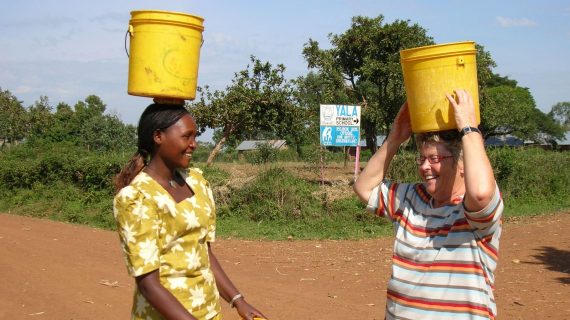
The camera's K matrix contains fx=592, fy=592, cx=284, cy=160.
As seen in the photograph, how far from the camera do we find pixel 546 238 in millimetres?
10062

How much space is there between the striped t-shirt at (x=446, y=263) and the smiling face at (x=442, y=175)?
47 millimetres

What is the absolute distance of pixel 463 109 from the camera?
2004 mm

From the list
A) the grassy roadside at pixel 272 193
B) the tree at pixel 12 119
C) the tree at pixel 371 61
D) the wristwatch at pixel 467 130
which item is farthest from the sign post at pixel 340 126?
the tree at pixel 12 119

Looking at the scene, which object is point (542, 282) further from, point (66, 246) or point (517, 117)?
point (517, 117)

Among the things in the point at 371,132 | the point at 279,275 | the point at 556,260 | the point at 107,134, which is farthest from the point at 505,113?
the point at 279,275

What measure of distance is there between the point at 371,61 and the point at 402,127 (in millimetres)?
16895

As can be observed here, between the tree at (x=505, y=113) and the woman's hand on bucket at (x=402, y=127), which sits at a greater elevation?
the tree at (x=505, y=113)

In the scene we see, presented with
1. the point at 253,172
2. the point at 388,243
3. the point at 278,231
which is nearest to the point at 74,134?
the point at 253,172

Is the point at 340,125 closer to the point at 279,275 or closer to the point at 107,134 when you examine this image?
the point at 279,275

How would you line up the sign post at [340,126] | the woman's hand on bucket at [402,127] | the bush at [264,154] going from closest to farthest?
the woman's hand on bucket at [402,127] → the sign post at [340,126] → the bush at [264,154]

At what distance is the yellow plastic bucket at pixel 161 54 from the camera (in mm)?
2266

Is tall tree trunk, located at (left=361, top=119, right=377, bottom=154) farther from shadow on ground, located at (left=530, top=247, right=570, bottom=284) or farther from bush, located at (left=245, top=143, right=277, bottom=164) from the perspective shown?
shadow on ground, located at (left=530, top=247, right=570, bottom=284)

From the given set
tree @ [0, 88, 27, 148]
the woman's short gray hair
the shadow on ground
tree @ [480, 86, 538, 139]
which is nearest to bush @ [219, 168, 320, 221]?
the shadow on ground

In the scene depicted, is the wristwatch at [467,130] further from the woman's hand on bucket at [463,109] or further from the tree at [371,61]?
the tree at [371,61]
